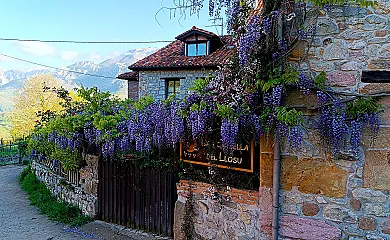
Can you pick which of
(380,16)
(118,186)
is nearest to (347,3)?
(380,16)

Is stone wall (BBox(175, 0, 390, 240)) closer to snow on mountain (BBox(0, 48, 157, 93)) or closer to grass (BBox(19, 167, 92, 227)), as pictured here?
grass (BBox(19, 167, 92, 227))

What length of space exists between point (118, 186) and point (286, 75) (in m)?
3.41

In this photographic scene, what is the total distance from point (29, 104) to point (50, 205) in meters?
14.9

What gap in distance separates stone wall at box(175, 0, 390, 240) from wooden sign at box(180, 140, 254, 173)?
21 cm

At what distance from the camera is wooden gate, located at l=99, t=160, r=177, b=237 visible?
172 inches

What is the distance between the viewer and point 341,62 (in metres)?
2.61

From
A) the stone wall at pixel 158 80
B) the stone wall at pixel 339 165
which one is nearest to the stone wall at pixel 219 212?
the stone wall at pixel 339 165

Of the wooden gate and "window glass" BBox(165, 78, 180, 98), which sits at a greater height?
"window glass" BBox(165, 78, 180, 98)

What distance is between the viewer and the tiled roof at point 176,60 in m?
11.1

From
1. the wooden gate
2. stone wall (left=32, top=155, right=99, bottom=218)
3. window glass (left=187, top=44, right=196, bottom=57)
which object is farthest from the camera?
window glass (left=187, top=44, right=196, bottom=57)

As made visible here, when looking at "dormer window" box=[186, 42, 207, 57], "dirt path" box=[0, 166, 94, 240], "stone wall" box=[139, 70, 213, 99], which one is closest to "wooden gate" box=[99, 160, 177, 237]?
"dirt path" box=[0, 166, 94, 240]

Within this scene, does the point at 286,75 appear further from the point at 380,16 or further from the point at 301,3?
the point at 380,16

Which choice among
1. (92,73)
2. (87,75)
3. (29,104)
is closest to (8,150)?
(29,104)

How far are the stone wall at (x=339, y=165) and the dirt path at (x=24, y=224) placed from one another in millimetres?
3165
